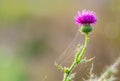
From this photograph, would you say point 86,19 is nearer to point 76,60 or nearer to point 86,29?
point 86,29

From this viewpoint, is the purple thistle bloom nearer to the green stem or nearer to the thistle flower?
the thistle flower

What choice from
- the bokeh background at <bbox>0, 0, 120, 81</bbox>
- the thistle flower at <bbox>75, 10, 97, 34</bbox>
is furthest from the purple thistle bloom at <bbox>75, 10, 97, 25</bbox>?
the bokeh background at <bbox>0, 0, 120, 81</bbox>

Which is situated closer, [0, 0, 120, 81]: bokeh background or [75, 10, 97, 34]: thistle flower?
[75, 10, 97, 34]: thistle flower

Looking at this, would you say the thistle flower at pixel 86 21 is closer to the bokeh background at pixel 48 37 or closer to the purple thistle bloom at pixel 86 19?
the purple thistle bloom at pixel 86 19

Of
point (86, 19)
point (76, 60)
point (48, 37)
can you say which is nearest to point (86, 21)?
point (86, 19)

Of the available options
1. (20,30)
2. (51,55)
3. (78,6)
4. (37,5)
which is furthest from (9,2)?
(51,55)

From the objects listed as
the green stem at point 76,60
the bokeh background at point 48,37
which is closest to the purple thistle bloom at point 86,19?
the green stem at point 76,60

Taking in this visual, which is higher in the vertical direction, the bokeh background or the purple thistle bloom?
the bokeh background

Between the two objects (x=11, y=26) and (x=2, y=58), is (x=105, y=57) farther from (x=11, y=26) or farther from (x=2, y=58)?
(x=11, y=26)
